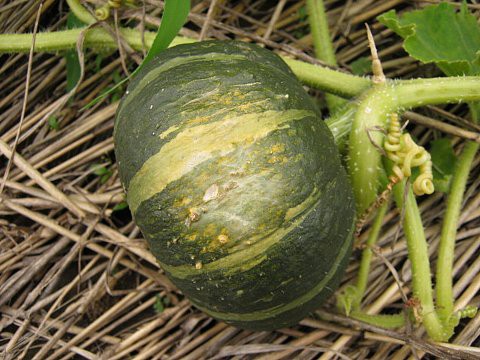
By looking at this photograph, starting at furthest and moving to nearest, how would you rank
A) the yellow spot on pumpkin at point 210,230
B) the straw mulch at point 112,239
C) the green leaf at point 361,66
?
the green leaf at point 361,66, the straw mulch at point 112,239, the yellow spot on pumpkin at point 210,230

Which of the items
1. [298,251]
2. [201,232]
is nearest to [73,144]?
[201,232]

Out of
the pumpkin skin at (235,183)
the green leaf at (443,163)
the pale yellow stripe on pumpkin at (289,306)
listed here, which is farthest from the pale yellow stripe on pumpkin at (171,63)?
the green leaf at (443,163)

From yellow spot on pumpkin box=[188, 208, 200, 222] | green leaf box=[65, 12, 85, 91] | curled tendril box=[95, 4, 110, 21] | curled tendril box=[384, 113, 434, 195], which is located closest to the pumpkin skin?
yellow spot on pumpkin box=[188, 208, 200, 222]

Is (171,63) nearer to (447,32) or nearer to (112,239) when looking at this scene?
(112,239)

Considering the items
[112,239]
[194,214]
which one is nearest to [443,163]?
[194,214]

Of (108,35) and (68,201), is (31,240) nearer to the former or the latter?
(68,201)

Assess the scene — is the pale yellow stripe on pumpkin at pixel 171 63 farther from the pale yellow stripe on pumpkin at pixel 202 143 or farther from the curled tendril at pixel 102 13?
the curled tendril at pixel 102 13

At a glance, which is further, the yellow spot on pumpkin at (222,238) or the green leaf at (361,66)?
the green leaf at (361,66)

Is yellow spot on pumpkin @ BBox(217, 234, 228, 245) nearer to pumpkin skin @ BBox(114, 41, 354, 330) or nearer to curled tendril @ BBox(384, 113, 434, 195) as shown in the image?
pumpkin skin @ BBox(114, 41, 354, 330)
